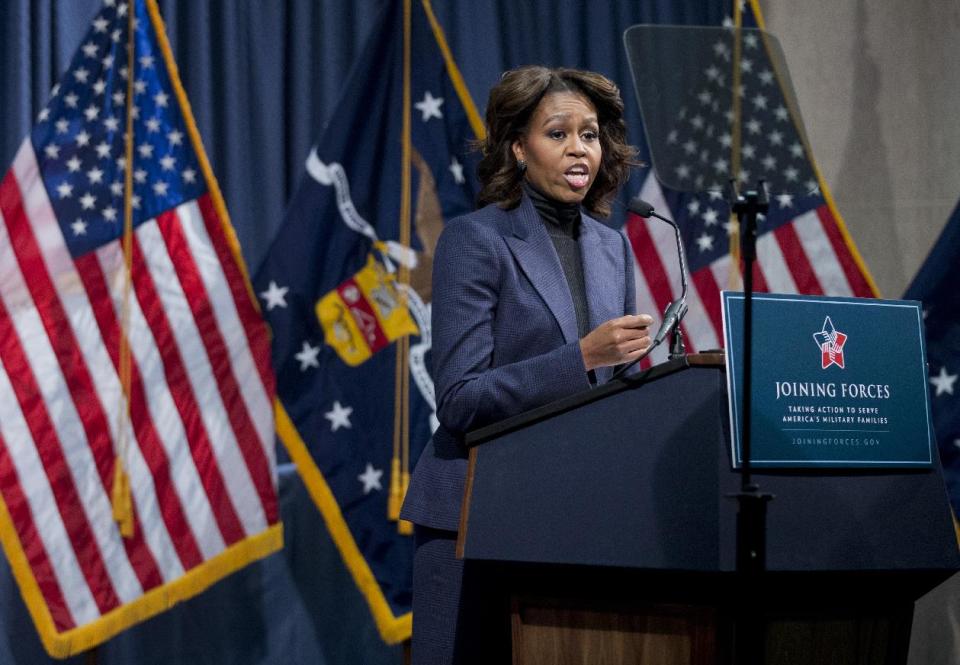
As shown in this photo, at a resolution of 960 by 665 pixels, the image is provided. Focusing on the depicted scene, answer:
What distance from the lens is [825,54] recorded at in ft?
15.4

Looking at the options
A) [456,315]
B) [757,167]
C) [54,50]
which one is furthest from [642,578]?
[54,50]

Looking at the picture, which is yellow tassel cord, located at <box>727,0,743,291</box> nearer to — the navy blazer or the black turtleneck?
the black turtleneck

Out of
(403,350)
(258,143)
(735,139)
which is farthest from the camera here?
(258,143)

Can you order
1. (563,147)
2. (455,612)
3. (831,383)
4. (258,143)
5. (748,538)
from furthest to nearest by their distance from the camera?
(258,143) < (563,147) < (455,612) < (831,383) < (748,538)

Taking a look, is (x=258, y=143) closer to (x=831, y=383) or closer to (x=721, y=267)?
(x=721, y=267)

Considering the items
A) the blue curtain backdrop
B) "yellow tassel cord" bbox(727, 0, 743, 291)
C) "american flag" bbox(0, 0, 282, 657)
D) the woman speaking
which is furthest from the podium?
the blue curtain backdrop

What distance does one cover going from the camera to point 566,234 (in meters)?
1.84

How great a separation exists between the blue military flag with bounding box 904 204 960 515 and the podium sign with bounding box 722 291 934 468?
7.48ft

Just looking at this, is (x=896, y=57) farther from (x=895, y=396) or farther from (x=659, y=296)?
(x=895, y=396)

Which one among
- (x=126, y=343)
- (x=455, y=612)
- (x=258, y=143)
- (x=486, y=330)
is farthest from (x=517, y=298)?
(x=258, y=143)

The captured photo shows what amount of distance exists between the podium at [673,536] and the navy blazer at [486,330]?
0.14 metres

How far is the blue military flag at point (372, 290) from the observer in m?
3.55

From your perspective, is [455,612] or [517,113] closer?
[455,612]

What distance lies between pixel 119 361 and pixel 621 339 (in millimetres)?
2330
